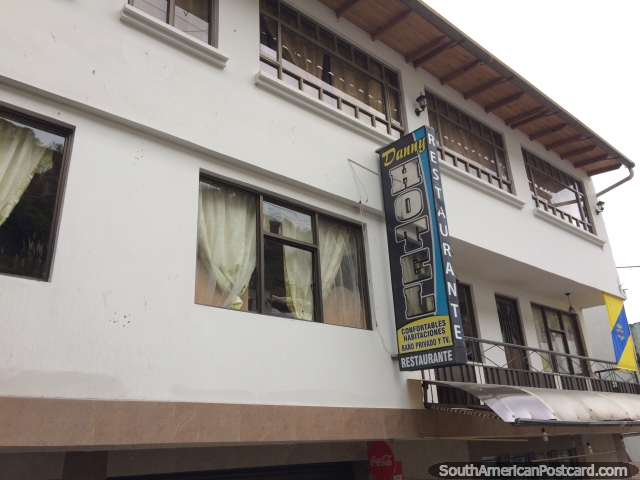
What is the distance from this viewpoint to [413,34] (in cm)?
984

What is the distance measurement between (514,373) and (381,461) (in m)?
3.73

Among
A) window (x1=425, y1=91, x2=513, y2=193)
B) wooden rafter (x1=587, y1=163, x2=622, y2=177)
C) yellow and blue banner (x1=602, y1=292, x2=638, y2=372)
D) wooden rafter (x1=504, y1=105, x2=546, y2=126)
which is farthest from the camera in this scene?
wooden rafter (x1=587, y1=163, x2=622, y2=177)

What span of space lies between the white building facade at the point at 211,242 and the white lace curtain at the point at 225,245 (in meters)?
0.03

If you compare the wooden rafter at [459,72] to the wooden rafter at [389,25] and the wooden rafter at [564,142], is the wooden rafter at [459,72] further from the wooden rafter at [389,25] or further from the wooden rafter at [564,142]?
the wooden rafter at [564,142]

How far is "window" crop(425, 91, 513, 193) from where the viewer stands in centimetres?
→ 1082

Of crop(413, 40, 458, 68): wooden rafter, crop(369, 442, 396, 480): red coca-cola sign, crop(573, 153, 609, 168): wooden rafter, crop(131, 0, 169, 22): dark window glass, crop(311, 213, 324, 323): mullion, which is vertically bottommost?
crop(369, 442, 396, 480): red coca-cola sign

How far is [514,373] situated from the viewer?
32.4ft

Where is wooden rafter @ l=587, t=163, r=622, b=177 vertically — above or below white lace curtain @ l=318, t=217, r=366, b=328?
above

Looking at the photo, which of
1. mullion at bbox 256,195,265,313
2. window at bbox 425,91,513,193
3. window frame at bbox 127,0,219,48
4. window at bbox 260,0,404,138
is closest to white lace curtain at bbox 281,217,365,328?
mullion at bbox 256,195,265,313

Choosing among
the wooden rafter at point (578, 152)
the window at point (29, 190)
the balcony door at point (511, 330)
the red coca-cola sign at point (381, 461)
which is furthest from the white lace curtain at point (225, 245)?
the wooden rafter at point (578, 152)

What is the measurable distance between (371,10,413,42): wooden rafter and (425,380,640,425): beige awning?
6.08m

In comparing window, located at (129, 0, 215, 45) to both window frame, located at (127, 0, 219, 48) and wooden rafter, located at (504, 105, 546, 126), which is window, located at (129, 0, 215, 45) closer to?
window frame, located at (127, 0, 219, 48)

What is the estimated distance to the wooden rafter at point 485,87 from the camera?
1103 centimetres

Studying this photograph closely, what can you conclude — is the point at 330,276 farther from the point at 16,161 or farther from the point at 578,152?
the point at 578,152
